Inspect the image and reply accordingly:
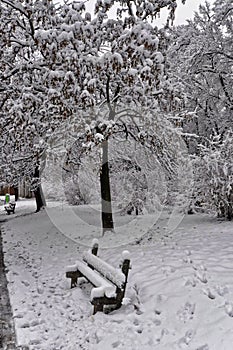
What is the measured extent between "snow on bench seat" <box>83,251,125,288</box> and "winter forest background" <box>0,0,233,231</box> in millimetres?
3058

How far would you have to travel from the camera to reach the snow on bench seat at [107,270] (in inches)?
257

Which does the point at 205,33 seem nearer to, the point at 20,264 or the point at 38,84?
the point at 38,84

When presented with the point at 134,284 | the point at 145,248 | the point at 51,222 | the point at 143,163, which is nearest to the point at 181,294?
the point at 134,284

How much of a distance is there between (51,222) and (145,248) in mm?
8349

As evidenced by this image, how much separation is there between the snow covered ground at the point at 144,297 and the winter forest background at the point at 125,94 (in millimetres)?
2452

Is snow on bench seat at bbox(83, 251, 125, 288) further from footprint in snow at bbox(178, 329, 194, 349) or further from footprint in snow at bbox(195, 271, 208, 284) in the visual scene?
footprint in snow at bbox(178, 329, 194, 349)

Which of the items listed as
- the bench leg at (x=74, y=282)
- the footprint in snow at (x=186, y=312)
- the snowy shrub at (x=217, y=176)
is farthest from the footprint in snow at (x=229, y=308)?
the snowy shrub at (x=217, y=176)

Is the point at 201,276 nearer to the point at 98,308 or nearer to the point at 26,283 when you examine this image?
the point at 98,308

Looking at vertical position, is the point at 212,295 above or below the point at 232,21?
below

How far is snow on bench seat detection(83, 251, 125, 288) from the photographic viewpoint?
6.52 metres

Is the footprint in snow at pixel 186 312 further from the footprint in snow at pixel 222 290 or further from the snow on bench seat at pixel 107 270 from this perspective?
the snow on bench seat at pixel 107 270

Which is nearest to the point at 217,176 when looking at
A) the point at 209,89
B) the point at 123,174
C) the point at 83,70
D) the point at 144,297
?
the point at 83,70

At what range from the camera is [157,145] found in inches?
474

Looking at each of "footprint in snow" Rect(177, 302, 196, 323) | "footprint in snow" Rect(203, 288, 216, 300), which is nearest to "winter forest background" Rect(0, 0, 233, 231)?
"footprint in snow" Rect(203, 288, 216, 300)
